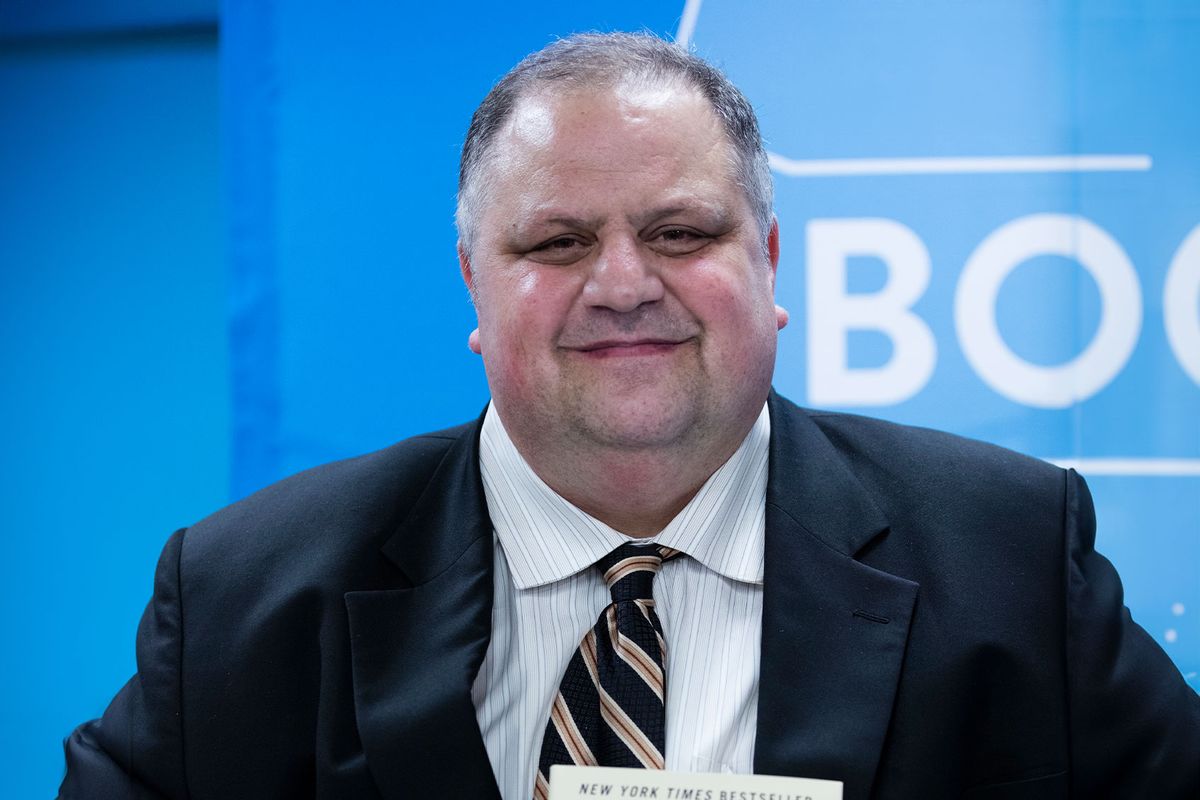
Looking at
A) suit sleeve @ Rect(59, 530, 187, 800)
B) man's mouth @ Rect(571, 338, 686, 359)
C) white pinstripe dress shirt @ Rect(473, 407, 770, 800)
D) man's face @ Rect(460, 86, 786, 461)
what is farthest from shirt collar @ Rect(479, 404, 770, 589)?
suit sleeve @ Rect(59, 530, 187, 800)

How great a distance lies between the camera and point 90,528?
105 inches

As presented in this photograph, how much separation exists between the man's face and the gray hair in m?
0.03

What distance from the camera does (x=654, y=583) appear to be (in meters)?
1.49

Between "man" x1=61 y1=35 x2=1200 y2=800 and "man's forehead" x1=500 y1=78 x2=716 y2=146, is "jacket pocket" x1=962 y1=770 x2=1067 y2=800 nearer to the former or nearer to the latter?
"man" x1=61 y1=35 x2=1200 y2=800

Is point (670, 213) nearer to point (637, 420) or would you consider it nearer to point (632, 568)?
point (637, 420)

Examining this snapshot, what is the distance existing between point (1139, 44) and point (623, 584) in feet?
4.53

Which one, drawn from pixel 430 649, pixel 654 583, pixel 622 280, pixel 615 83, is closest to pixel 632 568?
pixel 654 583

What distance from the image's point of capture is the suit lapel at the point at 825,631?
133cm

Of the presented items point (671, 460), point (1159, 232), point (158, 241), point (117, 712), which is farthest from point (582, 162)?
point (158, 241)

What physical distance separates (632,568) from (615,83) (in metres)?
0.62

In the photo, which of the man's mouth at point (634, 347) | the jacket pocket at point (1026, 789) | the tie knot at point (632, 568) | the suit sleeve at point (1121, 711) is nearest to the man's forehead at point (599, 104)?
the man's mouth at point (634, 347)

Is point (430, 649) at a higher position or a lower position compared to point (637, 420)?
lower

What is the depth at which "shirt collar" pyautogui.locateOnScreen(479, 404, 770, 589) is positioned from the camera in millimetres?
1486

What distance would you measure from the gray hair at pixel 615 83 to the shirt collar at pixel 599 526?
318mm
